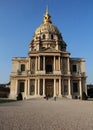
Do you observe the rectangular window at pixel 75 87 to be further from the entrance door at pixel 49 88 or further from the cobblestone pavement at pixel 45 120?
the cobblestone pavement at pixel 45 120

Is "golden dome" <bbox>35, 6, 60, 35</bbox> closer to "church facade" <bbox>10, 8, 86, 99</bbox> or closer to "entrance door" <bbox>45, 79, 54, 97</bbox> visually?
"church facade" <bbox>10, 8, 86, 99</bbox>

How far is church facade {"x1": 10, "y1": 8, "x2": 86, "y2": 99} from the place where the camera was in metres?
54.4

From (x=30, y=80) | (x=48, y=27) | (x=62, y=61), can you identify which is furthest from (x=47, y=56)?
(x=48, y=27)

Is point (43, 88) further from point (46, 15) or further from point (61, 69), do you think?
point (46, 15)

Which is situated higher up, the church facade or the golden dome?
the golden dome

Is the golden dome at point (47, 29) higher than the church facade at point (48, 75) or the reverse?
higher

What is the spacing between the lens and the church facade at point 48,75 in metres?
54.4

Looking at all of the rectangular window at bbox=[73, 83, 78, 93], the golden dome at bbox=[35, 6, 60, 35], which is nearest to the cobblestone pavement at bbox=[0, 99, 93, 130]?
the rectangular window at bbox=[73, 83, 78, 93]


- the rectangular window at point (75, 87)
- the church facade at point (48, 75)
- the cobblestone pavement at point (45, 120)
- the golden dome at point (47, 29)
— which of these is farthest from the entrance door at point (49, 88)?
the cobblestone pavement at point (45, 120)

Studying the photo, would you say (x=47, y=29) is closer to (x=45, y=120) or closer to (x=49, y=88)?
(x=49, y=88)

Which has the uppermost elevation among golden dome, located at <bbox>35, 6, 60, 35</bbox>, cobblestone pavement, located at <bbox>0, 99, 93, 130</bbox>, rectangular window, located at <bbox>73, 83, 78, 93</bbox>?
golden dome, located at <bbox>35, 6, 60, 35</bbox>

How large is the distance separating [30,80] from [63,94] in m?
9.52

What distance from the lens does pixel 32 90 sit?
54.9 m

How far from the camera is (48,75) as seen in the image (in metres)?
54.3
